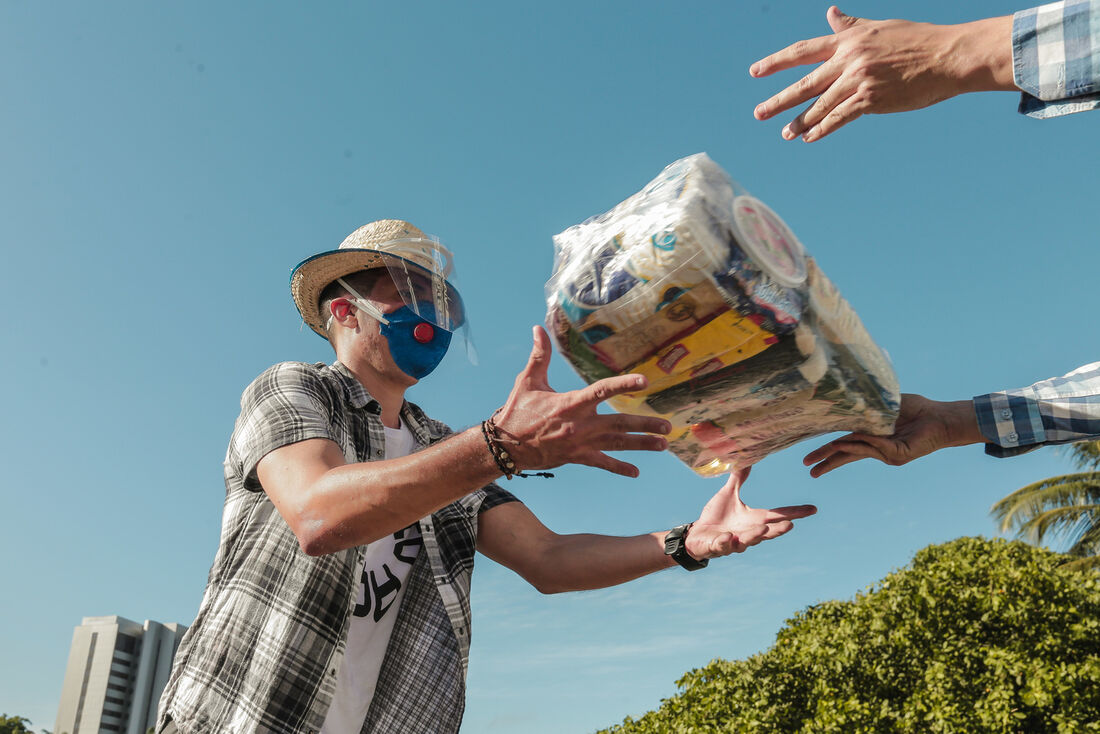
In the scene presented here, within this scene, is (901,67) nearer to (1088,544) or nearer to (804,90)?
(804,90)

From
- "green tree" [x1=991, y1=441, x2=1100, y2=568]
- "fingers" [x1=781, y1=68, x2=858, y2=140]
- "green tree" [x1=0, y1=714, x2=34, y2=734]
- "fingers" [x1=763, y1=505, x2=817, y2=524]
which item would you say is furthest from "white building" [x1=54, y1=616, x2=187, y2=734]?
"fingers" [x1=781, y1=68, x2=858, y2=140]

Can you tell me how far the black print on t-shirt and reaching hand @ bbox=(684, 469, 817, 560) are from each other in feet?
3.68

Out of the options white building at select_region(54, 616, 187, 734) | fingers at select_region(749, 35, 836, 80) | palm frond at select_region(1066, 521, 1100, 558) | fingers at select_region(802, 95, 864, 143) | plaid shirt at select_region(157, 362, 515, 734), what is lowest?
plaid shirt at select_region(157, 362, 515, 734)

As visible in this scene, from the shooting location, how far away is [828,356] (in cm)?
234

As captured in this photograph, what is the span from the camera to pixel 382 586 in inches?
118

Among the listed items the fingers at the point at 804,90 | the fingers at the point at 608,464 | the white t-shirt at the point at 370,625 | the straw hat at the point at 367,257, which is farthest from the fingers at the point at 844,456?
the straw hat at the point at 367,257

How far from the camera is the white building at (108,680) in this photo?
100750mm

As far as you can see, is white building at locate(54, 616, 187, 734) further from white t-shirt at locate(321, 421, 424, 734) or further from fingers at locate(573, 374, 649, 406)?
fingers at locate(573, 374, 649, 406)

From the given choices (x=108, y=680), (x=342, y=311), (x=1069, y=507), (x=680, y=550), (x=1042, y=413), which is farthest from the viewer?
(x=108, y=680)

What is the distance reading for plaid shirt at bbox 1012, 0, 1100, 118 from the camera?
7.79ft

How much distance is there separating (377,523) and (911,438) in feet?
6.63

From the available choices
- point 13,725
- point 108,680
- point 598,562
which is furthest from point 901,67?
point 108,680

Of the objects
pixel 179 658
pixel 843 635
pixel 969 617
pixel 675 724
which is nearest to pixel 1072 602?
pixel 969 617

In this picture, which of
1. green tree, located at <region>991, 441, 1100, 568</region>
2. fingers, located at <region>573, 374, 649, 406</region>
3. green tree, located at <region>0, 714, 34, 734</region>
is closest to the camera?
fingers, located at <region>573, 374, 649, 406</region>
